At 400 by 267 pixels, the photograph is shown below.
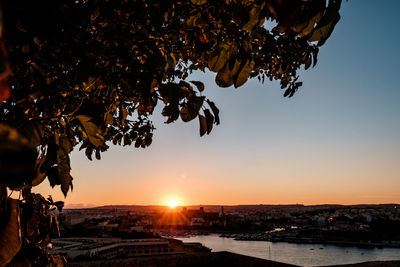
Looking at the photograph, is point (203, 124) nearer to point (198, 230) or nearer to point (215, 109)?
point (215, 109)

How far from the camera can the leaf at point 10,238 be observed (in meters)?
0.85

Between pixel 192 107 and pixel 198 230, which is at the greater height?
pixel 192 107

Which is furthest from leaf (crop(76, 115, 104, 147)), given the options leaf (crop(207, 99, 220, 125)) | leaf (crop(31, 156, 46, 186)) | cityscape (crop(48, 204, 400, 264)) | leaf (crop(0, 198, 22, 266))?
cityscape (crop(48, 204, 400, 264))

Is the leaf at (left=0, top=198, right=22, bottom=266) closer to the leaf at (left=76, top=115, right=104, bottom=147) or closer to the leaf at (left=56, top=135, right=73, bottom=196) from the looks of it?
the leaf at (left=56, top=135, right=73, bottom=196)

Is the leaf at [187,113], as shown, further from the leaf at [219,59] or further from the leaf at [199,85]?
the leaf at [219,59]

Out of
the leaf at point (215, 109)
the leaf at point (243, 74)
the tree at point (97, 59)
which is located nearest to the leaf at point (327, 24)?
the tree at point (97, 59)

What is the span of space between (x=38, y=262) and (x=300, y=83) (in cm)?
260

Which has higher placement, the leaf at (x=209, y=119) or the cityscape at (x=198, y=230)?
the leaf at (x=209, y=119)

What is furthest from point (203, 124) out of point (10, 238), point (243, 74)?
point (10, 238)

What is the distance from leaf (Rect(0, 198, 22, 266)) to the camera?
85 centimetres

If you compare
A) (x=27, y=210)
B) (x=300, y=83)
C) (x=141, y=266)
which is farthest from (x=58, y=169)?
(x=141, y=266)

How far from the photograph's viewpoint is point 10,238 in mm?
874

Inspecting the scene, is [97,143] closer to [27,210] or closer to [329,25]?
[27,210]

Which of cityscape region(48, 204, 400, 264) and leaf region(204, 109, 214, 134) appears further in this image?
cityscape region(48, 204, 400, 264)
